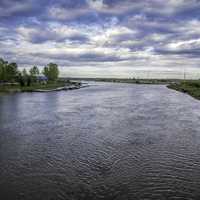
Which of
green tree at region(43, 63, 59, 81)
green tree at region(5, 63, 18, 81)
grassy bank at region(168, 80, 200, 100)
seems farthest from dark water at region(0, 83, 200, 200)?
green tree at region(43, 63, 59, 81)

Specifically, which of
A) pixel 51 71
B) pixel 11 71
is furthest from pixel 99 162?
pixel 51 71

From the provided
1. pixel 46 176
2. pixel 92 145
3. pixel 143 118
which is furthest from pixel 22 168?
pixel 143 118

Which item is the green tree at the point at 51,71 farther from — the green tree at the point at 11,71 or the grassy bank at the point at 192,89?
the grassy bank at the point at 192,89

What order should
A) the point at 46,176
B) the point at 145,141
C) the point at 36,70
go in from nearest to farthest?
1. the point at 46,176
2. the point at 145,141
3. the point at 36,70

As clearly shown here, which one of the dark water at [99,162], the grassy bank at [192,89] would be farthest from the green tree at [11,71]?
the dark water at [99,162]

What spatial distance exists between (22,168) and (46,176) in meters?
1.37

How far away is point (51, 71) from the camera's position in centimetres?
10738

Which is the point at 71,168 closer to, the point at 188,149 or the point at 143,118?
the point at 188,149

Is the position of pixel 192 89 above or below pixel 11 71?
below

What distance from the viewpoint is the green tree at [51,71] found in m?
107

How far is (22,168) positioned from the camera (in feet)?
32.4

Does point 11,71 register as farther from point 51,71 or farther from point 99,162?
point 99,162

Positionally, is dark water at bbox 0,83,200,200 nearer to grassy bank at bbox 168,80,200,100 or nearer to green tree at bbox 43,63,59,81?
grassy bank at bbox 168,80,200,100

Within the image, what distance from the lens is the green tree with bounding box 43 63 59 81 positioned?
107 metres
